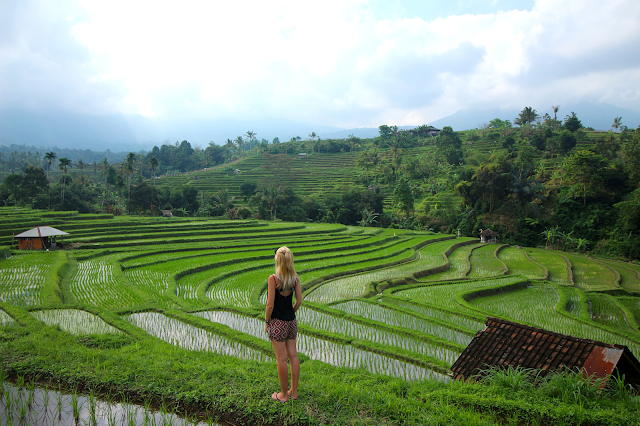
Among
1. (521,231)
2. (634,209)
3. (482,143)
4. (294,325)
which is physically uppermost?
(482,143)

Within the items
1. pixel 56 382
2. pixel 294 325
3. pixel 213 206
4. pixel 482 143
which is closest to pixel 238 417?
pixel 294 325

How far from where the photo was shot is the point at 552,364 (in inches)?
189

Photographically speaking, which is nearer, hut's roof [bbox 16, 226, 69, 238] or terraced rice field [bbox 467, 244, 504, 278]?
hut's roof [bbox 16, 226, 69, 238]

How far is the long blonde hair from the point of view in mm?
3354

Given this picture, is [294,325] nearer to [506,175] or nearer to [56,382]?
[56,382]

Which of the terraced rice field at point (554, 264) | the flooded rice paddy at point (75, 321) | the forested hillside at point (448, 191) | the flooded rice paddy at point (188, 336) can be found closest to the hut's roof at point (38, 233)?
the flooded rice paddy at point (75, 321)

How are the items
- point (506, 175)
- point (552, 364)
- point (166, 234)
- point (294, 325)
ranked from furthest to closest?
1. point (506, 175)
2. point (166, 234)
3. point (552, 364)
4. point (294, 325)

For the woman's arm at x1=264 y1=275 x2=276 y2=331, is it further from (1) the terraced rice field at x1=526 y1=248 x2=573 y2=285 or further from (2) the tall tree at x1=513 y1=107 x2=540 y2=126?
(2) the tall tree at x1=513 y1=107 x2=540 y2=126

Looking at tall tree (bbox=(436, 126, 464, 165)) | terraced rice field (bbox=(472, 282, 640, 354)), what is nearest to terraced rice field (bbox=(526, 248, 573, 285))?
terraced rice field (bbox=(472, 282, 640, 354))

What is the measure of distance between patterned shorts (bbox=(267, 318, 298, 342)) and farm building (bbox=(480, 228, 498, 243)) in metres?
29.2

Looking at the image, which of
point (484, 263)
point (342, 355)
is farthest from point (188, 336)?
point (484, 263)

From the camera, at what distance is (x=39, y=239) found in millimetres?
17141

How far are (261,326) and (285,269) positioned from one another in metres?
5.65

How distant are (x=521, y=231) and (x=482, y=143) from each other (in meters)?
29.8
